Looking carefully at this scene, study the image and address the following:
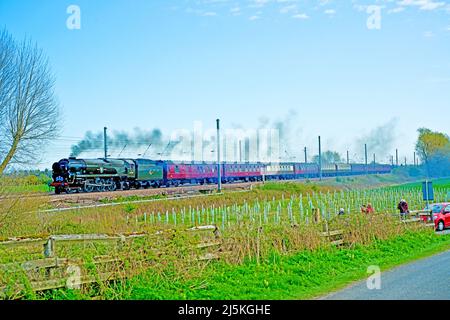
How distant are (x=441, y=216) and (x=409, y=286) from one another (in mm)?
16937

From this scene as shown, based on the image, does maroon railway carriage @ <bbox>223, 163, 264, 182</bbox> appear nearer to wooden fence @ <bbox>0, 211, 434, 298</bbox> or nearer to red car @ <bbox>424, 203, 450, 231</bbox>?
red car @ <bbox>424, 203, 450, 231</bbox>

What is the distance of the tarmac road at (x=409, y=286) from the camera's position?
10.2 m

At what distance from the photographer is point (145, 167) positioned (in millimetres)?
47531

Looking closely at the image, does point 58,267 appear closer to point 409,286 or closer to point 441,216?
point 409,286

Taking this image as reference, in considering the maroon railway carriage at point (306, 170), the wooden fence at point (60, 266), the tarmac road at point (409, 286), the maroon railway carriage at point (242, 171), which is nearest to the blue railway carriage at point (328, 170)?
the maroon railway carriage at point (306, 170)

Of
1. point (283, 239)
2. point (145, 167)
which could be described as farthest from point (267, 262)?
point (145, 167)

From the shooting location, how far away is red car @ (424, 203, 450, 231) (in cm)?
2639

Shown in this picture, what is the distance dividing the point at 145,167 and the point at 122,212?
19313mm

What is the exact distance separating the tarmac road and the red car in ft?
40.3

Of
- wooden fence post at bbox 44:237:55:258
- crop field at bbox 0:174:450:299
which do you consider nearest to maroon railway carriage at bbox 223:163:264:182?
crop field at bbox 0:174:450:299

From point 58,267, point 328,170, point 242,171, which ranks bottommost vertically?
point 58,267

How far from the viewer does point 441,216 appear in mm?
26781

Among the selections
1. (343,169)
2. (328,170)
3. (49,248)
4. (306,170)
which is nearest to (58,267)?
(49,248)
